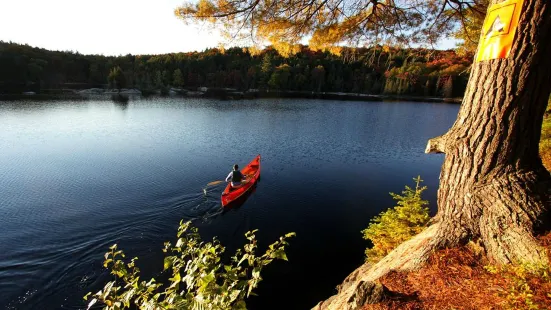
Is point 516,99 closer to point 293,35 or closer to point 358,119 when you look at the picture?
point 293,35

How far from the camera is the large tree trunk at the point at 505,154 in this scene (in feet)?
8.85

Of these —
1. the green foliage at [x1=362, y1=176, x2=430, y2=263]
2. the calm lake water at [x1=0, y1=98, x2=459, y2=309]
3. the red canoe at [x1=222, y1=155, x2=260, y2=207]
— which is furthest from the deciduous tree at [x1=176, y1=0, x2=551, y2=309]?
the red canoe at [x1=222, y1=155, x2=260, y2=207]

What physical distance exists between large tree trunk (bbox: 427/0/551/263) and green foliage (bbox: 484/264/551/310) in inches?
4.6

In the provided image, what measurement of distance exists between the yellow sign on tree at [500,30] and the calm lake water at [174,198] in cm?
671

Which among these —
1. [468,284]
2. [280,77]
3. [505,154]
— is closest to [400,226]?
[468,284]

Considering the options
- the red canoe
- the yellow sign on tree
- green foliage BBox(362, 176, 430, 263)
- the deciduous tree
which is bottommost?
the red canoe

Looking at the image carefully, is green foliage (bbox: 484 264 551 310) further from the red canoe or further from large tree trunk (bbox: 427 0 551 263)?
the red canoe

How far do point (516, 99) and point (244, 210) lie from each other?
33.5 ft

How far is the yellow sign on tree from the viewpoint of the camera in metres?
2.69

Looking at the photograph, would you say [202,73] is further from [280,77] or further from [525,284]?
[525,284]

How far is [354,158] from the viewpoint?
19.0 m

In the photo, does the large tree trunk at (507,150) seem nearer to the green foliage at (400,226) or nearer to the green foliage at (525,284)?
the green foliage at (525,284)

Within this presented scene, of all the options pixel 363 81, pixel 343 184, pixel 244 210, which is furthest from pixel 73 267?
pixel 363 81

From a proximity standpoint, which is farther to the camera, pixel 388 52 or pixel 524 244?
pixel 388 52
